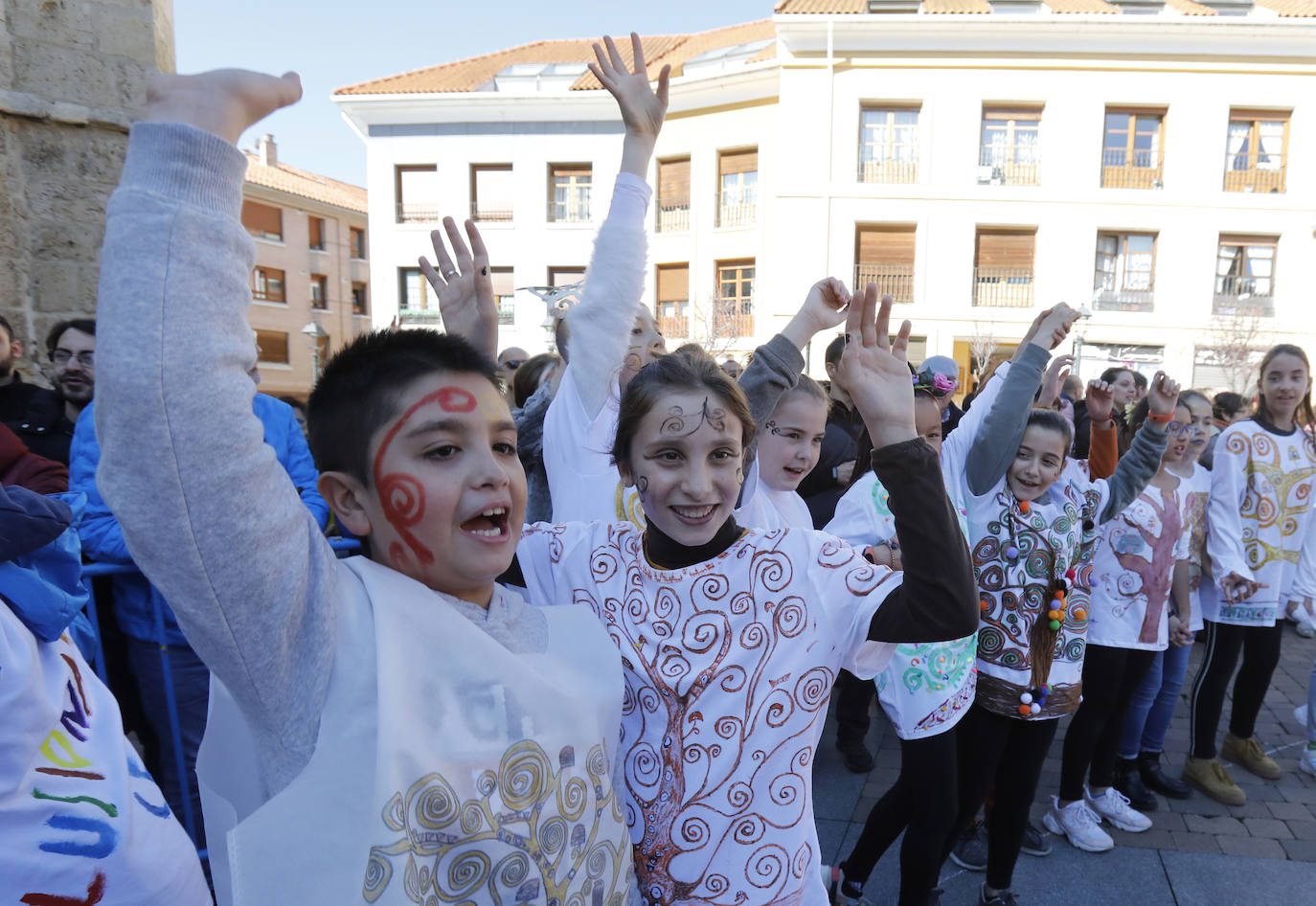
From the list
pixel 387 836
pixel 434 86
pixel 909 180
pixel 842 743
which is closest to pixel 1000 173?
pixel 909 180

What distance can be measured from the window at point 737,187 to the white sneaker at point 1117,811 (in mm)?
19540

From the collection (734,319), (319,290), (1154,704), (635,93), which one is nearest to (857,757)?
(1154,704)

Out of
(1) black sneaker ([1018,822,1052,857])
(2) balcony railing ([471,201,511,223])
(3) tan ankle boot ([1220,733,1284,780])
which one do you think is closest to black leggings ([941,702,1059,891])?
(1) black sneaker ([1018,822,1052,857])

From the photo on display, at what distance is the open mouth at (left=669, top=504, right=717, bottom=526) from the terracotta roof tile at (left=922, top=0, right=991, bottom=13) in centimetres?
2361

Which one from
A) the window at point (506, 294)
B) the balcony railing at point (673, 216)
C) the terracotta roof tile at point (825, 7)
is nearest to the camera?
the terracotta roof tile at point (825, 7)

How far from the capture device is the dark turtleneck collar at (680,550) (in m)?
1.52

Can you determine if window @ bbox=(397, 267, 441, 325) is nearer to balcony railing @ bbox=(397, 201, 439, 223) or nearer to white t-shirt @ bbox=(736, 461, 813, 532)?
balcony railing @ bbox=(397, 201, 439, 223)

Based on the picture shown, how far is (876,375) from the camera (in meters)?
1.42

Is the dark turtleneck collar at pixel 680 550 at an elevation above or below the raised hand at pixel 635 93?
below

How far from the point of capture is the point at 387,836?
917 mm

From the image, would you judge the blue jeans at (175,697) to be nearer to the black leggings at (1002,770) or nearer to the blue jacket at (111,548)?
the blue jacket at (111,548)

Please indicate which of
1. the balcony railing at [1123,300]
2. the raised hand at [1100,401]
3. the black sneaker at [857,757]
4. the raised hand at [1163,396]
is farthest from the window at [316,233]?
the raised hand at [1163,396]

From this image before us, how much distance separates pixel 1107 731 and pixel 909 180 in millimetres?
19238

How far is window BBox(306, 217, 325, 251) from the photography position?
28906 mm
